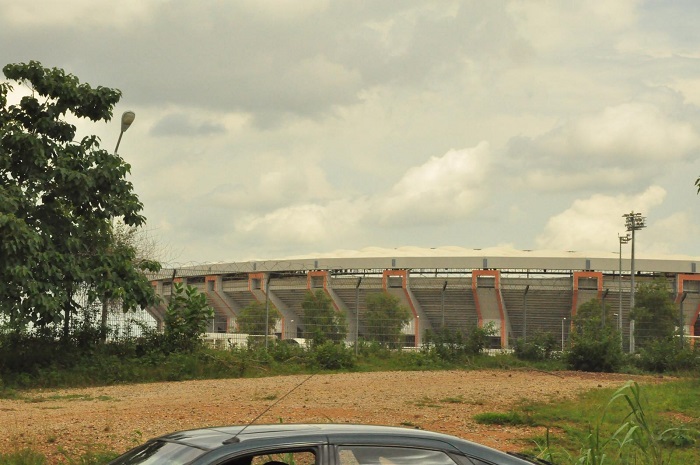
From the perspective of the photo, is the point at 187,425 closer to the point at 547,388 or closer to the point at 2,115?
the point at 547,388

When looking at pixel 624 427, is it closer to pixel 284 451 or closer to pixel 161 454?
pixel 284 451

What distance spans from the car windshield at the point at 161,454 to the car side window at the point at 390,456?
0.73 m

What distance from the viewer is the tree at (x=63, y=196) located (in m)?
17.9

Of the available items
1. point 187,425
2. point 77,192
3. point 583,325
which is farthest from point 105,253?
point 583,325

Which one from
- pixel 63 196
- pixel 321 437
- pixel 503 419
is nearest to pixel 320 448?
pixel 321 437

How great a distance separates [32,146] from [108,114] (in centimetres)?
190

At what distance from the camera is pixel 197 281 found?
250ft

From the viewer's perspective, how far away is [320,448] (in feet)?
15.0

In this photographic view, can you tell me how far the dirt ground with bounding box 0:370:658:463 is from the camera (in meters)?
11.0

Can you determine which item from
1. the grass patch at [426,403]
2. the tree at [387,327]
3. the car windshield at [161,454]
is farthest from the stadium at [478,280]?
the car windshield at [161,454]

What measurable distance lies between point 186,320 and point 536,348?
32.9 ft

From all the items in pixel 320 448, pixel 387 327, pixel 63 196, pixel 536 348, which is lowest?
pixel 320 448

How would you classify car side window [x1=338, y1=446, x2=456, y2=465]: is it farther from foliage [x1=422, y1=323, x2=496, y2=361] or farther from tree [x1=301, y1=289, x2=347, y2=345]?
tree [x1=301, y1=289, x2=347, y2=345]

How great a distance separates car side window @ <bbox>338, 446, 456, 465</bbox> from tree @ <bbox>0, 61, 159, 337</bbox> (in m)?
14.1
